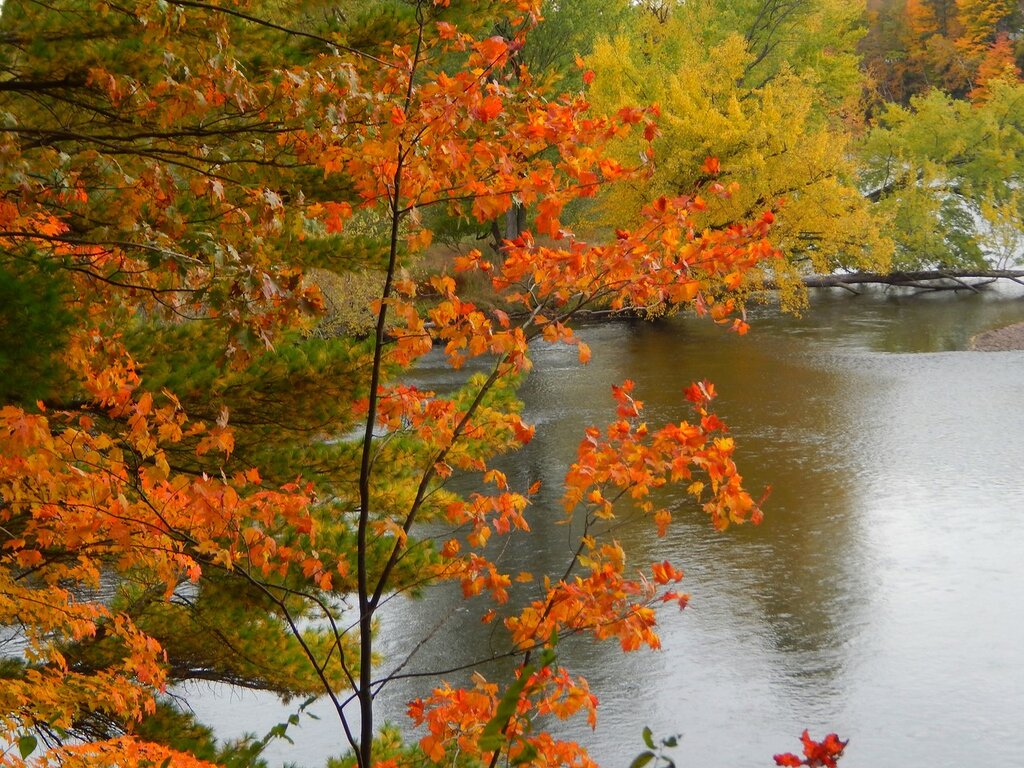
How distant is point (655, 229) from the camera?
13.3 feet

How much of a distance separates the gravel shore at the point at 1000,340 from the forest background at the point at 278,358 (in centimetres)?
1247

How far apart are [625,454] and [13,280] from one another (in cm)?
202

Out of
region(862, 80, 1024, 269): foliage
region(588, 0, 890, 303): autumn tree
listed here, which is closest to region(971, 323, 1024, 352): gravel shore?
region(588, 0, 890, 303): autumn tree

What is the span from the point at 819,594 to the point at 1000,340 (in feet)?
39.6

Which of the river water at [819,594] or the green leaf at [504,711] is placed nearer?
the green leaf at [504,711]

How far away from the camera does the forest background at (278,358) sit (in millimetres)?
3412

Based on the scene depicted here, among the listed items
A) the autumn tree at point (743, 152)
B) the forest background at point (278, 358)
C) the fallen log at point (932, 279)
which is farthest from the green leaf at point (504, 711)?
the fallen log at point (932, 279)

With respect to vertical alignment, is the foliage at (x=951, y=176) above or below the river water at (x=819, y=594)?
above

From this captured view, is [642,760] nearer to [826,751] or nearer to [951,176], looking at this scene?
[826,751]

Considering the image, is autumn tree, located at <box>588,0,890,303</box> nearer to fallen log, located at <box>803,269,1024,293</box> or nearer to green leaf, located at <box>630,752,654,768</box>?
fallen log, located at <box>803,269,1024,293</box>

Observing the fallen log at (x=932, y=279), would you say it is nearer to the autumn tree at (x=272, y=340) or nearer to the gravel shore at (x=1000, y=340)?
the gravel shore at (x=1000, y=340)

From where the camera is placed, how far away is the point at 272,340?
2854mm

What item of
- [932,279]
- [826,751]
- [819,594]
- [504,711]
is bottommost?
[932,279]

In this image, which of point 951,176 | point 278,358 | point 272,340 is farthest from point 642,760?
point 951,176
